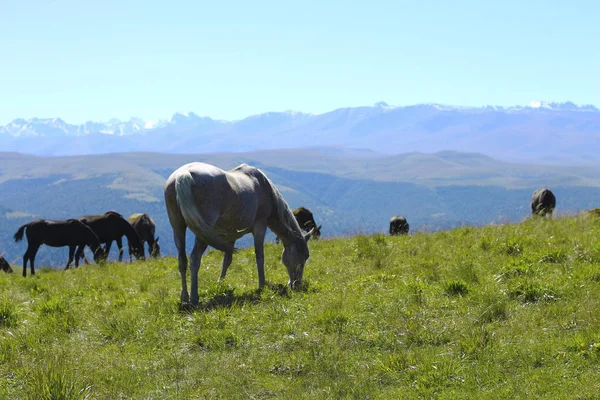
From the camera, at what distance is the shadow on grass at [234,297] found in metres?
10.3

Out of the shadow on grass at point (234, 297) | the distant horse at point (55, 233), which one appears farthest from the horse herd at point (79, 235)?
the shadow on grass at point (234, 297)

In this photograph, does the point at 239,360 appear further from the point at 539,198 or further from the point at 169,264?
the point at 539,198

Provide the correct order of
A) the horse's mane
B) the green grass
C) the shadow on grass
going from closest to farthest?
1. the green grass
2. the shadow on grass
3. the horse's mane

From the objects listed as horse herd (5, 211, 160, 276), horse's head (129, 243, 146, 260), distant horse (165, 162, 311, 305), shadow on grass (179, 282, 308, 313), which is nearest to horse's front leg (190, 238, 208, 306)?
distant horse (165, 162, 311, 305)

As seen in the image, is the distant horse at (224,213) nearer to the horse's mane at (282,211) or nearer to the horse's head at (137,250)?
the horse's mane at (282,211)

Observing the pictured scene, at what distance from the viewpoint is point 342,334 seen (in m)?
8.45

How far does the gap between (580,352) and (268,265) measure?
9.80 meters

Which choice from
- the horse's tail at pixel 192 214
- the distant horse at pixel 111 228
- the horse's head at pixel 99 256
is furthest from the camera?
the distant horse at pixel 111 228

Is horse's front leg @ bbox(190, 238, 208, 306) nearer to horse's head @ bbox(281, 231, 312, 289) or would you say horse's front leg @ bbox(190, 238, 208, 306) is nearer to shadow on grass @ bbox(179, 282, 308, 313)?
shadow on grass @ bbox(179, 282, 308, 313)

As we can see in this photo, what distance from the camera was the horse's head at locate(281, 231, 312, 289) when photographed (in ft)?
41.0

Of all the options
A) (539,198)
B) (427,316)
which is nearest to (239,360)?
(427,316)

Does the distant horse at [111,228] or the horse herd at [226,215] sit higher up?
the horse herd at [226,215]

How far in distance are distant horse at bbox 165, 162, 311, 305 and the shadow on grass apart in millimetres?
315

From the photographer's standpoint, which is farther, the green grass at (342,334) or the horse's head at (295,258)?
the horse's head at (295,258)
